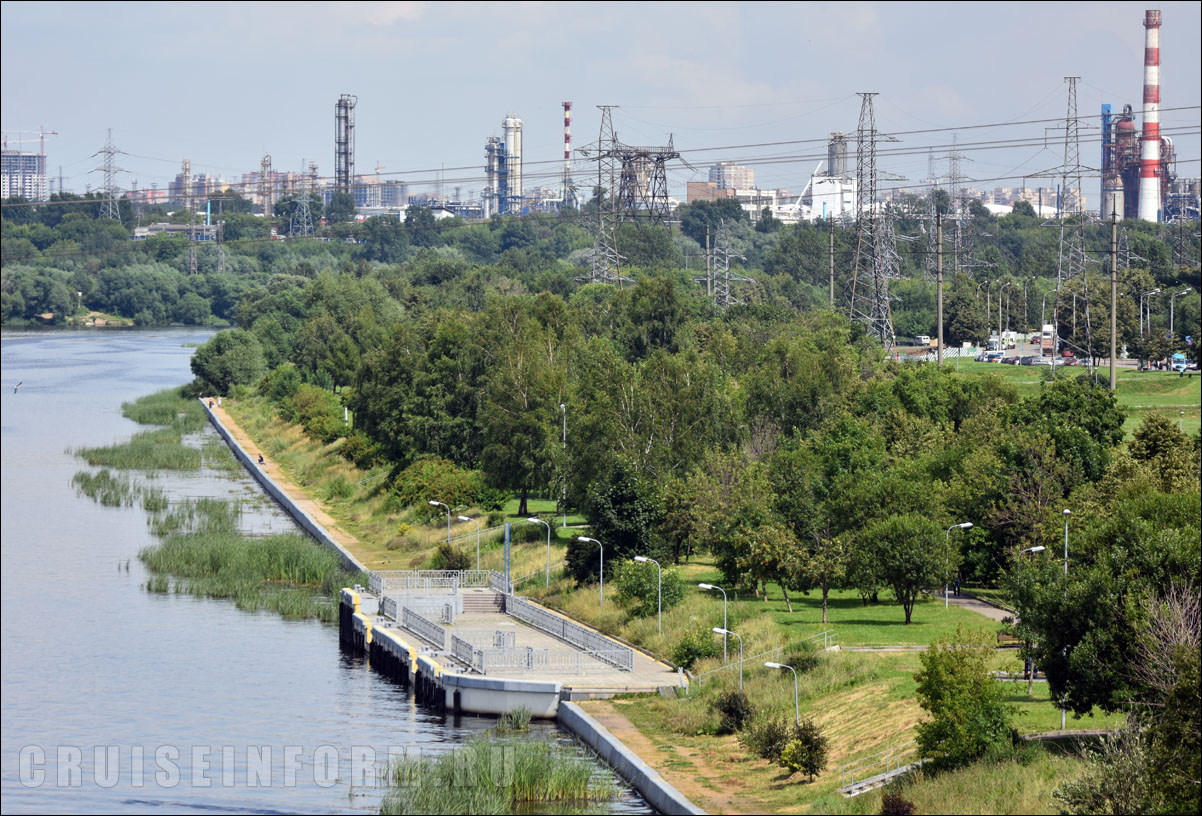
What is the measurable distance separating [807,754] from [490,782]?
25.9 feet

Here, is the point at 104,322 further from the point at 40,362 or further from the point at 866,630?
the point at 866,630

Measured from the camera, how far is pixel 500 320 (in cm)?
8806

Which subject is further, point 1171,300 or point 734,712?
point 1171,300

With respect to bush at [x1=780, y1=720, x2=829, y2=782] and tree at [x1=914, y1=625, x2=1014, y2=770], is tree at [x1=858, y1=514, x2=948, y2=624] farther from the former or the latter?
tree at [x1=914, y1=625, x2=1014, y2=770]

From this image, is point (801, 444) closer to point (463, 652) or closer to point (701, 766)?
point (463, 652)

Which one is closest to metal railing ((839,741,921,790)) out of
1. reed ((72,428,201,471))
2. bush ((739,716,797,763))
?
bush ((739,716,797,763))

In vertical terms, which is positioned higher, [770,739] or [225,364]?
[225,364]

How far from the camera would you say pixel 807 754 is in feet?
129

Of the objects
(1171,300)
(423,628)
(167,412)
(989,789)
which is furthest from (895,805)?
(167,412)

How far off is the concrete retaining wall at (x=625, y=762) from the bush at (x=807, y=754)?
10.2 ft

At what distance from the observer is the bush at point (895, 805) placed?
34.4 metres

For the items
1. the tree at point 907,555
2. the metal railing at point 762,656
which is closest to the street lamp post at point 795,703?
the metal railing at point 762,656

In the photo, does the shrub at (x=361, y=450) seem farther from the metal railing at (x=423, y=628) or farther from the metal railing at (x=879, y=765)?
the metal railing at (x=879, y=765)

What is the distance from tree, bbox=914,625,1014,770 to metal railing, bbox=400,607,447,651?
20.9 meters
